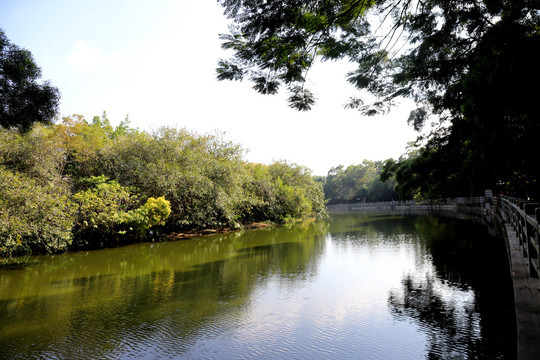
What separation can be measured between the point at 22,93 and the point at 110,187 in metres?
12.6

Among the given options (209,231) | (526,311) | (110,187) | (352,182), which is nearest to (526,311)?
(526,311)

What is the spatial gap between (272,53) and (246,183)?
22683 millimetres

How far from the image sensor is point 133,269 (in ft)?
37.1

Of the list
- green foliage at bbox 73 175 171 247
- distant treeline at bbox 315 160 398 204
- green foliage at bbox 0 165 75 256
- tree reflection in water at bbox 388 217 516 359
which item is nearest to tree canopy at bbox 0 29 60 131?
tree reflection in water at bbox 388 217 516 359

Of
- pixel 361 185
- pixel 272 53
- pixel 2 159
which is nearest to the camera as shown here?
pixel 272 53

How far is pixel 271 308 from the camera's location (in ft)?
21.4

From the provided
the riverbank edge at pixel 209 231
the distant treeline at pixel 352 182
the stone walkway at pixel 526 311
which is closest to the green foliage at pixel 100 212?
the riverbank edge at pixel 209 231

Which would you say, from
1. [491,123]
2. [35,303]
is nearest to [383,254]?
[491,123]

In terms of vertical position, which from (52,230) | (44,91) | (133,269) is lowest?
(133,269)

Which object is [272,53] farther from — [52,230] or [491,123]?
[52,230]

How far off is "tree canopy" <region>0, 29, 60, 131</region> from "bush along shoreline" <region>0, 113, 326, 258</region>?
25.4 ft

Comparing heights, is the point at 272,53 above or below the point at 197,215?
above

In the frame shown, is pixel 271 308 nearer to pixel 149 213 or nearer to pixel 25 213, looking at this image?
pixel 25 213

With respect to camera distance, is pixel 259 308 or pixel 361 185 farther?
pixel 361 185
